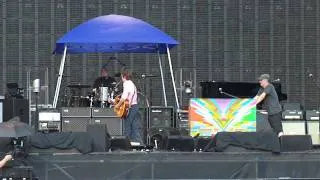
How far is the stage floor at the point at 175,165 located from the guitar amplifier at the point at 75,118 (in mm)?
2908

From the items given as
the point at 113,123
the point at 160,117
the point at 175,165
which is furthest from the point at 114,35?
the point at 175,165

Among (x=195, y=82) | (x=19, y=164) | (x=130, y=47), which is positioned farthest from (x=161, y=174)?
(x=195, y=82)

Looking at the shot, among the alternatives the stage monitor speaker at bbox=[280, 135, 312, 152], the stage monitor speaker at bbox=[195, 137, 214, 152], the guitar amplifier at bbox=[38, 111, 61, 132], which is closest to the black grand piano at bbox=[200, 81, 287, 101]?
the guitar amplifier at bbox=[38, 111, 61, 132]

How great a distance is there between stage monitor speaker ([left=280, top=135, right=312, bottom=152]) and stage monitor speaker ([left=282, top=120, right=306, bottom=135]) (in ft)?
16.5

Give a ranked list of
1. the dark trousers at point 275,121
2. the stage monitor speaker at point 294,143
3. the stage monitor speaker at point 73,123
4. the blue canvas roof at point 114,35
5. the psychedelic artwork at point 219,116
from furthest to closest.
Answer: the blue canvas roof at point 114,35, the stage monitor speaker at point 73,123, the dark trousers at point 275,121, the psychedelic artwork at point 219,116, the stage monitor speaker at point 294,143

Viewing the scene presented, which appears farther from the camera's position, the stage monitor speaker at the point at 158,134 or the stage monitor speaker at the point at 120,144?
the stage monitor speaker at the point at 158,134

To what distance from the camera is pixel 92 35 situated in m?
15.1

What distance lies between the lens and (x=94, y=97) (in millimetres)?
15172

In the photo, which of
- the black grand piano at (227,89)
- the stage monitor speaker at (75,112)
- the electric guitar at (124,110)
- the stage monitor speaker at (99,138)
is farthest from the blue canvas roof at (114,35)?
the stage monitor speaker at (99,138)

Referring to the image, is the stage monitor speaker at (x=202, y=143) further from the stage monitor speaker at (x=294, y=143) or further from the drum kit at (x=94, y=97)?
the drum kit at (x=94, y=97)

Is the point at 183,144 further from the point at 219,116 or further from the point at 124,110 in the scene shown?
the point at 124,110

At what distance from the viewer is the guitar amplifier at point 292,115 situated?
16806 mm

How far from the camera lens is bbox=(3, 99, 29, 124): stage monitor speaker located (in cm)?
1398

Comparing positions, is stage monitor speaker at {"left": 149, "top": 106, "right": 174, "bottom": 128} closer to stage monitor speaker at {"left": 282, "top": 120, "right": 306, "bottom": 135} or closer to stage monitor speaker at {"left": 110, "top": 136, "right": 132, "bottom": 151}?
stage monitor speaker at {"left": 110, "top": 136, "right": 132, "bottom": 151}
